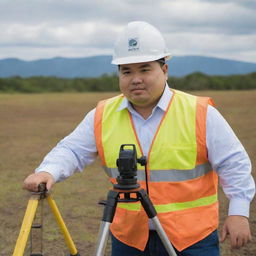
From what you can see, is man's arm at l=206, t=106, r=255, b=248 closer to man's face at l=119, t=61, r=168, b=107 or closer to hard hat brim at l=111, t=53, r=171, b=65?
man's face at l=119, t=61, r=168, b=107

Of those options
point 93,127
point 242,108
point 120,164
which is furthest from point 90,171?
point 242,108

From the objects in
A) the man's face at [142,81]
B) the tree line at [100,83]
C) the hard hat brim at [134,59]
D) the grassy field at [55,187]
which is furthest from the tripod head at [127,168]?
the tree line at [100,83]

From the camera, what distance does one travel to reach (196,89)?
32.6 metres

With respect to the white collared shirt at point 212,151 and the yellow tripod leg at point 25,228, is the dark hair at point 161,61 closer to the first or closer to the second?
the white collared shirt at point 212,151

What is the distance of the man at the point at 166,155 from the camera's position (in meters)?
2.81

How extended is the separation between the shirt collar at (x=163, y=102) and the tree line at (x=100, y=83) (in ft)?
96.3

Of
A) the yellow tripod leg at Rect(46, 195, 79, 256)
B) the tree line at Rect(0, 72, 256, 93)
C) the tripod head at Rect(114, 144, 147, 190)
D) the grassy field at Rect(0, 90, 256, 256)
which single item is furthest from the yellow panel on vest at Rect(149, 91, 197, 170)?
the tree line at Rect(0, 72, 256, 93)

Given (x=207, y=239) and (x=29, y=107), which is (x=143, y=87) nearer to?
(x=207, y=239)

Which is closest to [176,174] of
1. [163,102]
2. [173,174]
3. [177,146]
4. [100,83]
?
[173,174]

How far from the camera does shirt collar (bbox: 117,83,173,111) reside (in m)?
2.94

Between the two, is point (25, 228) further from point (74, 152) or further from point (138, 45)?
point (138, 45)

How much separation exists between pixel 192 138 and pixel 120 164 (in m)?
0.51

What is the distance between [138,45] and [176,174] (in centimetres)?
70

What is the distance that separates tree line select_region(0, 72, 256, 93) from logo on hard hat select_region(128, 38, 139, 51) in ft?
96.7
